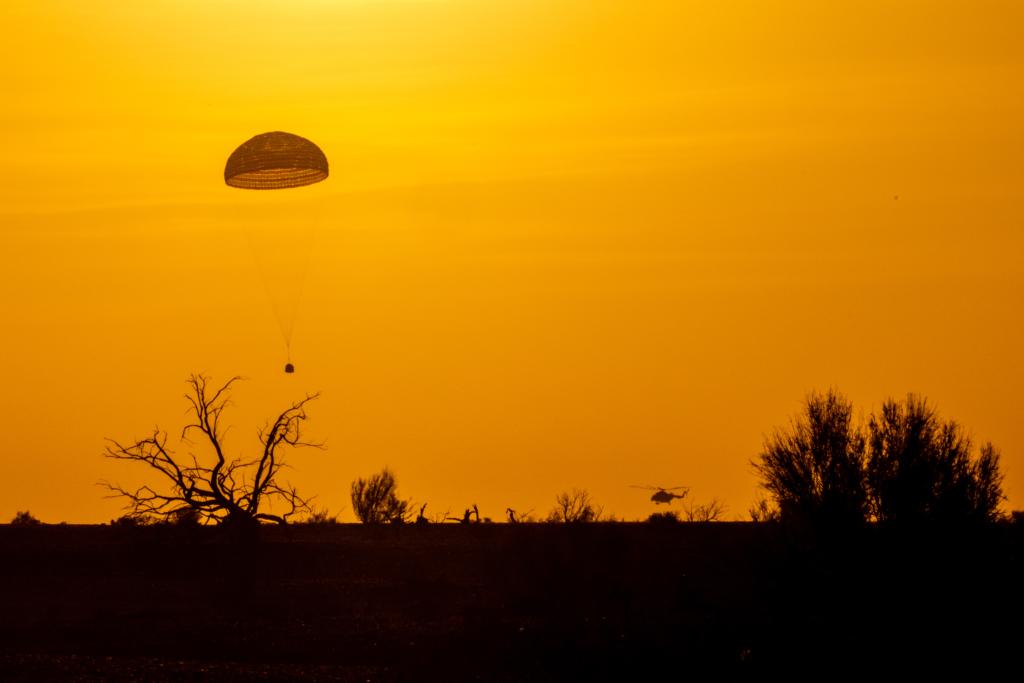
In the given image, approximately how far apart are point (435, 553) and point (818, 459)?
1239 cm

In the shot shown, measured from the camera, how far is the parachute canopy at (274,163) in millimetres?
42188

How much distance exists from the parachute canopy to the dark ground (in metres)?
9.53

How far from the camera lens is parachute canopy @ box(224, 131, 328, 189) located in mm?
42188

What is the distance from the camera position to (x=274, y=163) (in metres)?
42.1

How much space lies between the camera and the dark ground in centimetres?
2850

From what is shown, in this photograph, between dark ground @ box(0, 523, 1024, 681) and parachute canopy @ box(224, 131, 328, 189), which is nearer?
dark ground @ box(0, 523, 1024, 681)

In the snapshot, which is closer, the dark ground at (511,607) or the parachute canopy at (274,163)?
the dark ground at (511,607)

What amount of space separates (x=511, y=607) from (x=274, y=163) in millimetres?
13101

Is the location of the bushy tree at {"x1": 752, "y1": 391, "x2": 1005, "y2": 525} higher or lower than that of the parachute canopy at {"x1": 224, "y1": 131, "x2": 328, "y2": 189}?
lower

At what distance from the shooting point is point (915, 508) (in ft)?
106

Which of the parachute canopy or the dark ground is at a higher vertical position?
the parachute canopy

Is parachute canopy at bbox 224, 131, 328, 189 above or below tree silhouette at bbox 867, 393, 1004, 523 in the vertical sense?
above

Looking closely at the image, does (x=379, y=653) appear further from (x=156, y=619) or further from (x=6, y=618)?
(x=6, y=618)

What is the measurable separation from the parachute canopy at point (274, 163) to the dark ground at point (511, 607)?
9531 millimetres
